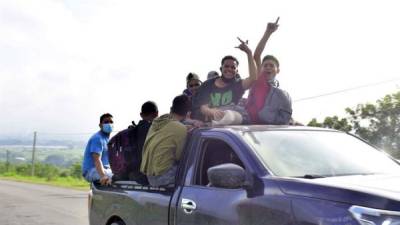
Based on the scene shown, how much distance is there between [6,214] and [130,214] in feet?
28.9

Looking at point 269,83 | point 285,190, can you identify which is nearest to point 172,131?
point 269,83

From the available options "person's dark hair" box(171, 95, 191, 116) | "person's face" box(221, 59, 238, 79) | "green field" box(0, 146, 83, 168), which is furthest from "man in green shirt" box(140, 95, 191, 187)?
"green field" box(0, 146, 83, 168)

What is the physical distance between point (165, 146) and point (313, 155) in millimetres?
1428

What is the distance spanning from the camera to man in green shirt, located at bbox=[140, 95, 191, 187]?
537 centimetres

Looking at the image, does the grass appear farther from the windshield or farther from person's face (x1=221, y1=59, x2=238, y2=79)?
the windshield

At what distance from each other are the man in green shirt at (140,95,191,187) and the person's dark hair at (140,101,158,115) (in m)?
0.82

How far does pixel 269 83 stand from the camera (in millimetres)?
6168

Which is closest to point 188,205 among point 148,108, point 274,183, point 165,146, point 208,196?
point 208,196

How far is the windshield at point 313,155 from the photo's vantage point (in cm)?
442

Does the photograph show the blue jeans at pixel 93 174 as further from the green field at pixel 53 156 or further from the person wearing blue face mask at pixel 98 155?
the green field at pixel 53 156

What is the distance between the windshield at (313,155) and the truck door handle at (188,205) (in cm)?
71

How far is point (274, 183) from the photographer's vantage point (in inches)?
162

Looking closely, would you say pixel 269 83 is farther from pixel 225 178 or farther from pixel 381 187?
pixel 381 187

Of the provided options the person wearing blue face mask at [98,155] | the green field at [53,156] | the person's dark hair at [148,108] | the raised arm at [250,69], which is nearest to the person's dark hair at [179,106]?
the person's dark hair at [148,108]
